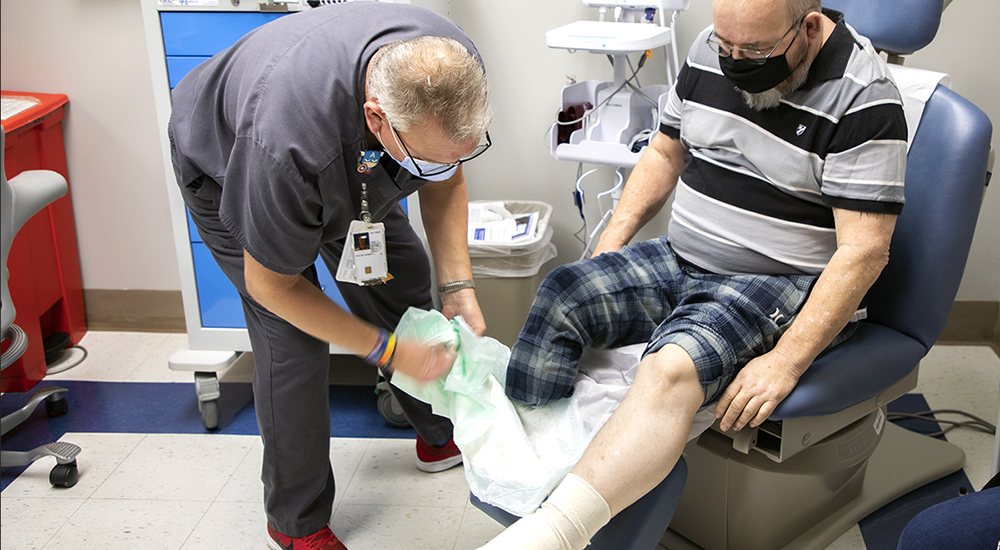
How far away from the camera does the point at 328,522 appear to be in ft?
5.75

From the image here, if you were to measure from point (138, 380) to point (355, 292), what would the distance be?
3.76 feet

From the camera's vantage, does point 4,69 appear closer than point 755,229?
No

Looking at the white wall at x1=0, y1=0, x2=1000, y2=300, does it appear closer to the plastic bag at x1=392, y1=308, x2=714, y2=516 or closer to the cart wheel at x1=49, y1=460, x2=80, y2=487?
the cart wheel at x1=49, y1=460, x2=80, y2=487

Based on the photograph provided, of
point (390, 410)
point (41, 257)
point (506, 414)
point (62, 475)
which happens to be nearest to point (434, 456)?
point (390, 410)

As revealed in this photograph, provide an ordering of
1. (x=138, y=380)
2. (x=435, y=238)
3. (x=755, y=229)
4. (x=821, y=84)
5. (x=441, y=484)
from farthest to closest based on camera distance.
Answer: (x=138, y=380)
(x=441, y=484)
(x=435, y=238)
(x=755, y=229)
(x=821, y=84)

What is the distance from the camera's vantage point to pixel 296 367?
5.19ft

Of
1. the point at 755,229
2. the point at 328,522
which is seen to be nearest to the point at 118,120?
the point at 328,522

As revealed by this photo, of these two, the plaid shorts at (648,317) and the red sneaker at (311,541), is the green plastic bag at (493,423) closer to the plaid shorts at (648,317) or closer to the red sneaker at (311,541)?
the plaid shorts at (648,317)

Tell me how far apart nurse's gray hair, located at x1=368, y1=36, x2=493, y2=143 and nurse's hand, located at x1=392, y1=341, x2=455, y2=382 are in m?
0.42

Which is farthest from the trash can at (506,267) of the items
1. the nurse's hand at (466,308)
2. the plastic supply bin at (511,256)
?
the nurse's hand at (466,308)

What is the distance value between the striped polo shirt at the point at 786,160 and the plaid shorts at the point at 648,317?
66 mm

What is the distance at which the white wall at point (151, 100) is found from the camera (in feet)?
7.70

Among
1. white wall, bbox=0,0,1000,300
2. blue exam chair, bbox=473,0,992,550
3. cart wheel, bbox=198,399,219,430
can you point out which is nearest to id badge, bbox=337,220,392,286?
blue exam chair, bbox=473,0,992,550

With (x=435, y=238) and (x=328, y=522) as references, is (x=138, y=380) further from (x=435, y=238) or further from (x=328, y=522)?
(x=435, y=238)
